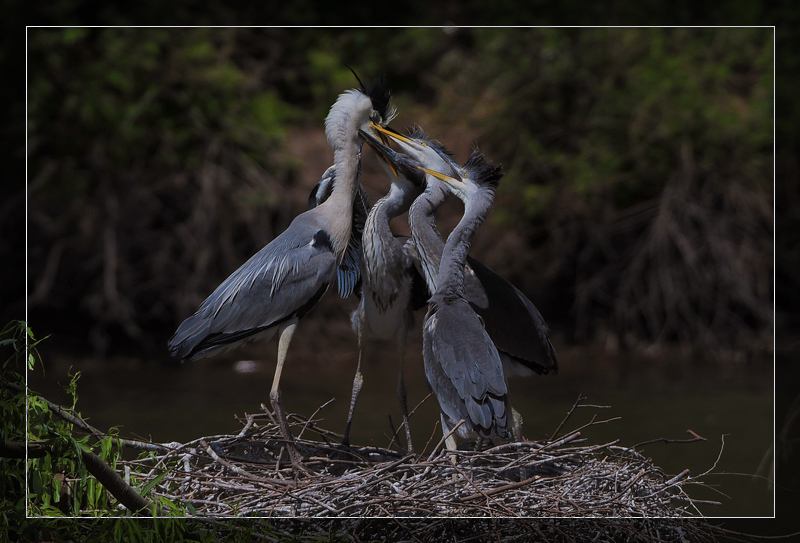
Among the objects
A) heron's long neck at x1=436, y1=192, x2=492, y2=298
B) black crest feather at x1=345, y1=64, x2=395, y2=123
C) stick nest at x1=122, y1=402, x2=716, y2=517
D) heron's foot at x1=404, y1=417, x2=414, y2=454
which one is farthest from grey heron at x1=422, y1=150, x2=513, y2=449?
black crest feather at x1=345, y1=64, x2=395, y2=123

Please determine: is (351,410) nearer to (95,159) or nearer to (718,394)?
(718,394)

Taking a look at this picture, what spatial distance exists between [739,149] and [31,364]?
3.65 m

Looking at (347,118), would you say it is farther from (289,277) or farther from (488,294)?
(488,294)

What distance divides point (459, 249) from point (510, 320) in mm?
416

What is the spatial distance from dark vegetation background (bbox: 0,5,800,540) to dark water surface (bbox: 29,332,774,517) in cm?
32

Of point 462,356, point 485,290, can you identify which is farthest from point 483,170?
point 462,356

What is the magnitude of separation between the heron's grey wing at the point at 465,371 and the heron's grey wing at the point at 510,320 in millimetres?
262

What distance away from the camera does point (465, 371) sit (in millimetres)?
3039

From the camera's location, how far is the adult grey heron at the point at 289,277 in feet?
10.7

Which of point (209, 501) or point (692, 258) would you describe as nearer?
point (209, 501)

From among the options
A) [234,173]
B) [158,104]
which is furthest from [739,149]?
[158,104]

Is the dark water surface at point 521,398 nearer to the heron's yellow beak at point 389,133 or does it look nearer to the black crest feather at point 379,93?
the heron's yellow beak at point 389,133

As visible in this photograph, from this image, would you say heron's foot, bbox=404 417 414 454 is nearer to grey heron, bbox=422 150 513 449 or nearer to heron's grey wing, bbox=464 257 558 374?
grey heron, bbox=422 150 513 449

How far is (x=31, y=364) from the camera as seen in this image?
301cm
